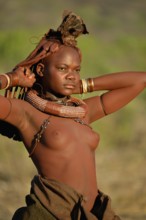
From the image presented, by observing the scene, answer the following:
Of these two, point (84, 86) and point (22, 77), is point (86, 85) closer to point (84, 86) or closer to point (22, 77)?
point (84, 86)

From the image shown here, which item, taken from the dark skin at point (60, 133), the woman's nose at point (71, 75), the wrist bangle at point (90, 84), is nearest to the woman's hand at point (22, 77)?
the dark skin at point (60, 133)

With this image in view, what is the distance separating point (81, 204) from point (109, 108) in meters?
0.74

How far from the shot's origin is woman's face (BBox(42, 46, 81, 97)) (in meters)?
3.57

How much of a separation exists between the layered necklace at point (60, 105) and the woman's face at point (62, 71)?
0.05 meters

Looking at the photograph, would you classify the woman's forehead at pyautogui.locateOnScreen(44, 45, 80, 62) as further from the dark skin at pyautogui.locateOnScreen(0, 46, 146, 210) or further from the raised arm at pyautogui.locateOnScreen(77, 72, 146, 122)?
the raised arm at pyautogui.locateOnScreen(77, 72, 146, 122)

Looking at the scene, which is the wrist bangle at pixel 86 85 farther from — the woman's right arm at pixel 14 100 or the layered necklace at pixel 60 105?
the woman's right arm at pixel 14 100

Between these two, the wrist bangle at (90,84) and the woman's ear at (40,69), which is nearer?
the woman's ear at (40,69)

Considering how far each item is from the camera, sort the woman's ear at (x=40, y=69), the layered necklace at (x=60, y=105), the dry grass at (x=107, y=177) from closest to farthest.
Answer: the layered necklace at (x=60, y=105) < the woman's ear at (x=40, y=69) < the dry grass at (x=107, y=177)

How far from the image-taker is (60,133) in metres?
3.53

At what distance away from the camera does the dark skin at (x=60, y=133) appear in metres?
3.52

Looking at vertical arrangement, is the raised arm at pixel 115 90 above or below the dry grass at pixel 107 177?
above

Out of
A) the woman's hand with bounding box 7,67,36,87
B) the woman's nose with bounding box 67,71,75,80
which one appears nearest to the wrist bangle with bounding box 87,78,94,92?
the woman's nose with bounding box 67,71,75,80

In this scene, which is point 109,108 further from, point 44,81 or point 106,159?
point 106,159

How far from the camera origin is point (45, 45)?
145 inches
